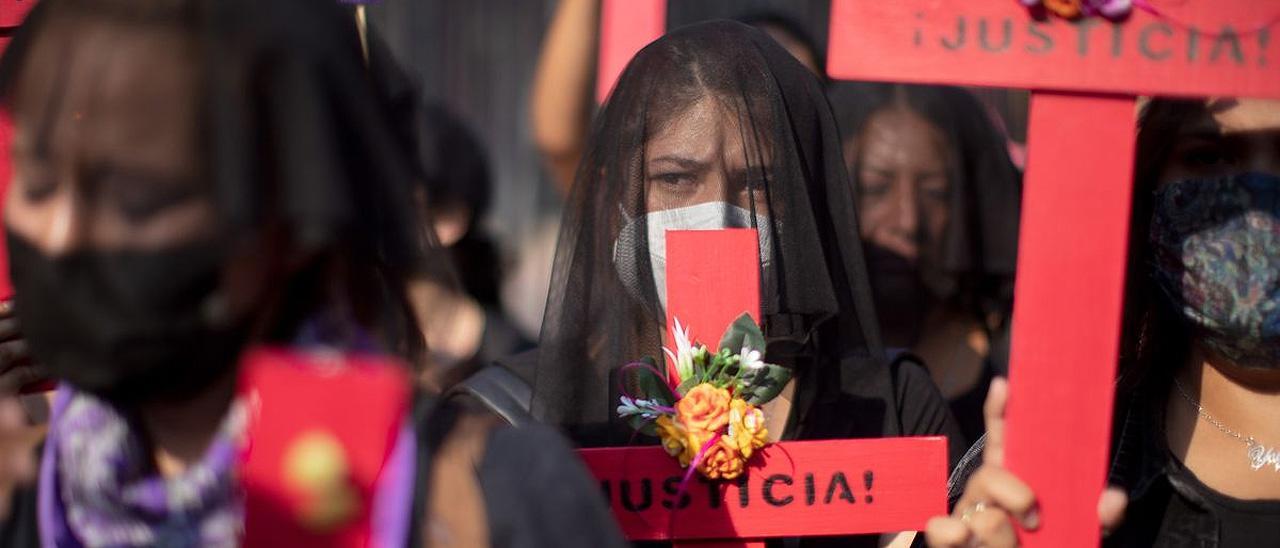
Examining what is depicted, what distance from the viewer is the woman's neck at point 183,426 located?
1629mm

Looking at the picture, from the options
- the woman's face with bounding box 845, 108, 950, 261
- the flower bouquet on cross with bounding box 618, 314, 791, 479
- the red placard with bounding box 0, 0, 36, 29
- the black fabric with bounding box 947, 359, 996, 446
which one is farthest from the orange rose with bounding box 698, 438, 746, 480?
the woman's face with bounding box 845, 108, 950, 261

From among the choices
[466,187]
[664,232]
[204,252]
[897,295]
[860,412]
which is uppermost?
[204,252]

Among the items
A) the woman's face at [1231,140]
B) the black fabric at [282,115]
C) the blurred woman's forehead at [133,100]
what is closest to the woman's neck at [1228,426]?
the woman's face at [1231,140]

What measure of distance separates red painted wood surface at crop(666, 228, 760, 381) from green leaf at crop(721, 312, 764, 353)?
20 millimetres

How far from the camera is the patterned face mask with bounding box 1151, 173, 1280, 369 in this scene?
2305 mm

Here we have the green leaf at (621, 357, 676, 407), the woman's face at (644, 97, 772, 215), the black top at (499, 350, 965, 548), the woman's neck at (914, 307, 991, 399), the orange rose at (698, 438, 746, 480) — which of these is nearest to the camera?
the orange rose at (698, 438, 746, 480)

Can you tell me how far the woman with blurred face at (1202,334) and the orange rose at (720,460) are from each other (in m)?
0.37

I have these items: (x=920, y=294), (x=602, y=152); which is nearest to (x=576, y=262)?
(x=602, y=152)

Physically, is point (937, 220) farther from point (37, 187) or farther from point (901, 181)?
point (37, 187)

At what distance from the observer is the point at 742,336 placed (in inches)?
90.2

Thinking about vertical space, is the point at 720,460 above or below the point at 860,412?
above

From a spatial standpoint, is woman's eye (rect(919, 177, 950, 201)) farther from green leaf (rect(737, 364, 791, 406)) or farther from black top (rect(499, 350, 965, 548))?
green leaf (rect(737, 364, 791, 406))

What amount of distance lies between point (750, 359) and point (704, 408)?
0.11m

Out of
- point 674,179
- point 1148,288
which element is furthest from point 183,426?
point 1148,288
